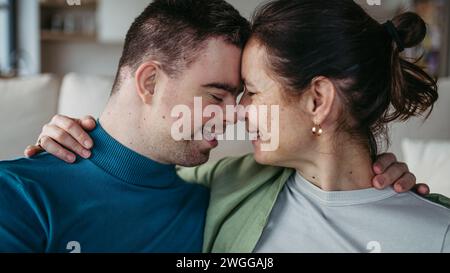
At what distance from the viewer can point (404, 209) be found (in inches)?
28.6

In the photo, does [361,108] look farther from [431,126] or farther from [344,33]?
[431,126]

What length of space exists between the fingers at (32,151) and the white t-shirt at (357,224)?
35cm

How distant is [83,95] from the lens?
86cm

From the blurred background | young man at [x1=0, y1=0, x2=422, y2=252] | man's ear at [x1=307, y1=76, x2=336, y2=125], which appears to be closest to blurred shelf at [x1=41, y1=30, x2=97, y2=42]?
the blurred background

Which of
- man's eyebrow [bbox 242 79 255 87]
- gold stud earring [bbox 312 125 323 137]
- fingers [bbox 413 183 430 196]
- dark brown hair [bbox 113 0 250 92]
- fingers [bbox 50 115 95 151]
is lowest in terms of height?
fingers [bbox 413 183 430 196]

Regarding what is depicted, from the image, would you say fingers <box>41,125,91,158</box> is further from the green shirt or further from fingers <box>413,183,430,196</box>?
fingers <box>413,183,430,196</box>

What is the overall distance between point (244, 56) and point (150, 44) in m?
0.13

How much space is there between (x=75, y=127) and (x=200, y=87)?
7.6 inches

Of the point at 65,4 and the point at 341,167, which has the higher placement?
the point at 65,4

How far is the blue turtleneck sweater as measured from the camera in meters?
0.66

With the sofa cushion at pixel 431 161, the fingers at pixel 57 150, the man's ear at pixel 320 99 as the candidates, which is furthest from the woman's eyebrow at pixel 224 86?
the sofa cushion at pixel 431 161

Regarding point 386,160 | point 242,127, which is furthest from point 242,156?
point 386,160

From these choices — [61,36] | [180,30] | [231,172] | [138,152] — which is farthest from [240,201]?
[61,36]

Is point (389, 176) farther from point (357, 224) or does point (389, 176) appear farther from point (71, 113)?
point (71, 113)
